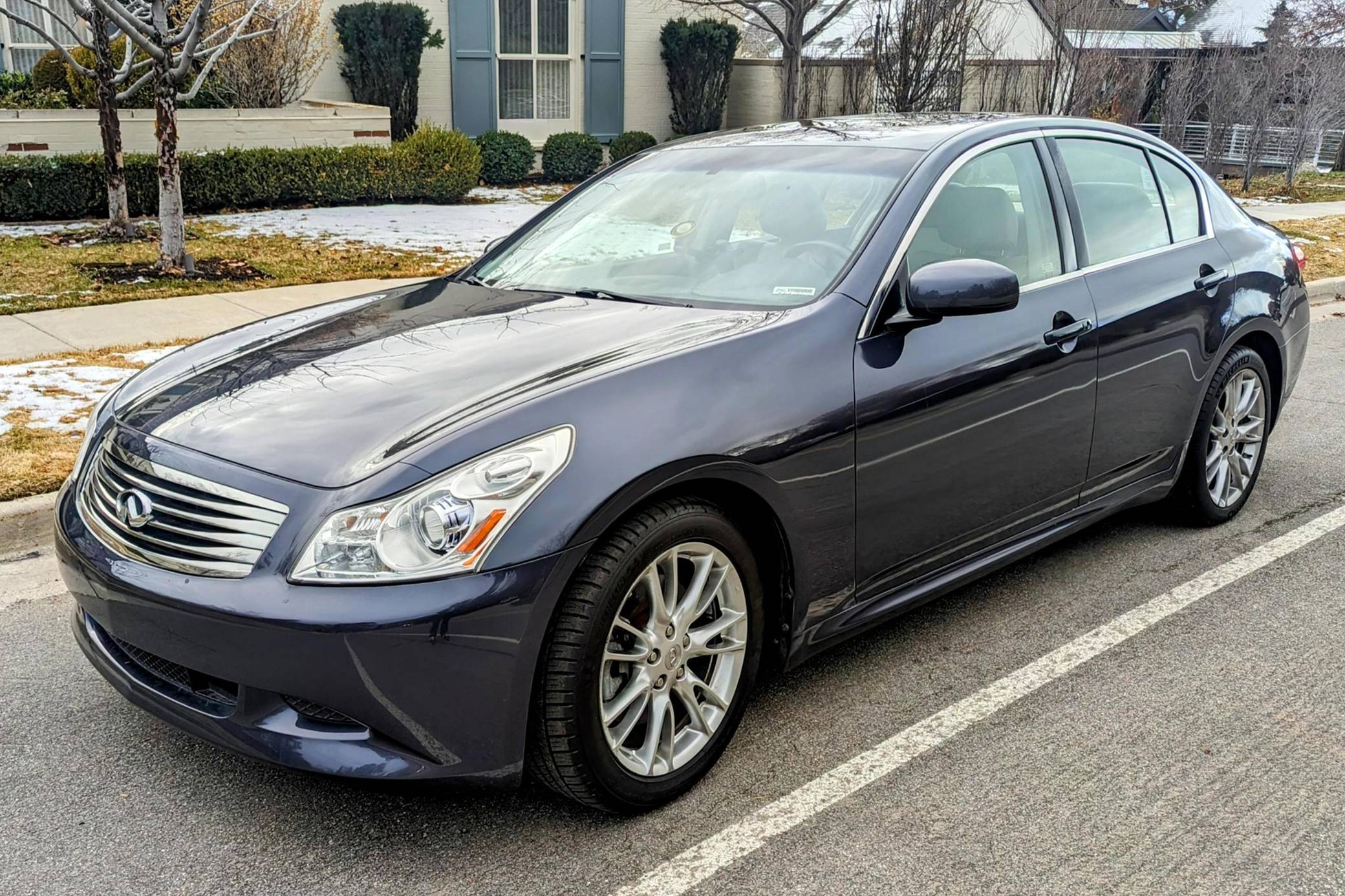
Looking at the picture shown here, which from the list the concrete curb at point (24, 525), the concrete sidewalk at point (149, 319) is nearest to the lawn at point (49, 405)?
the concrete curb at point (24, 525)

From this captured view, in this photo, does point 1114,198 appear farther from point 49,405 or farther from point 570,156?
point 570,156

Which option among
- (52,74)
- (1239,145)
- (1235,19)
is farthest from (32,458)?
(1235,19)

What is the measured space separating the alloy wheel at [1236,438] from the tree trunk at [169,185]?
8.32 m

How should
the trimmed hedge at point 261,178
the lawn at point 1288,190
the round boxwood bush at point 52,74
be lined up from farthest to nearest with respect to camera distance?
1. the lawn at point 1288,190
2. the round boxwood bush at point 52,74
3. the trimmed hedge at point 261,178

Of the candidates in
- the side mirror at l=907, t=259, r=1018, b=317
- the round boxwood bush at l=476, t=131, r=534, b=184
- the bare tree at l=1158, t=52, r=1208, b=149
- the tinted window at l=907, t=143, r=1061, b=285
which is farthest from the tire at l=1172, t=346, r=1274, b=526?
the bare tree at l=1158, t=52, r=1208, b=149

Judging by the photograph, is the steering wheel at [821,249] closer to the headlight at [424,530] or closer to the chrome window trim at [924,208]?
the chrome window trim at [924,208]

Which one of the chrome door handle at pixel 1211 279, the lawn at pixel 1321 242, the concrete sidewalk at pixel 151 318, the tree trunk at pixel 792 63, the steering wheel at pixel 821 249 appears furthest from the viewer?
the tree trunk at pixel 792 63

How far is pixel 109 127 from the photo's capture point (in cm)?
1133

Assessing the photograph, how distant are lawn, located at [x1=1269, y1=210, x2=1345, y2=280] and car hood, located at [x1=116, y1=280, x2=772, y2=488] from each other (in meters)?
10.5

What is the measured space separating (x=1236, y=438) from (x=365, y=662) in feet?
13.0

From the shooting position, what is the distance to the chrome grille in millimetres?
2676

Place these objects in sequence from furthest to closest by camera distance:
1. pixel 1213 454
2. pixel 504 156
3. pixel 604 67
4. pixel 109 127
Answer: pixel 604 67 < pixel 504 156 < pixel 109 127 < pixel 1213 454

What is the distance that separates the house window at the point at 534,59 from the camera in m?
19.5

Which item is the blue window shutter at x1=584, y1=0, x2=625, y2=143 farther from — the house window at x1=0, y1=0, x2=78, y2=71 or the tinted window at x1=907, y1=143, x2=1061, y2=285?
the tinted window at x1=907, y1=143, x2=1061, y2=285
